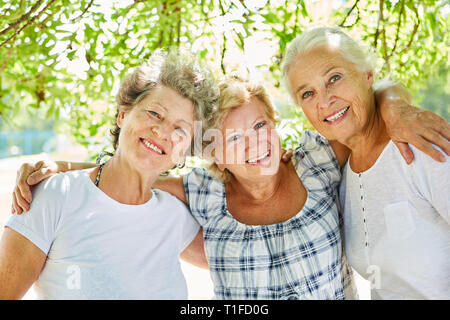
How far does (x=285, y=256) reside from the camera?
76.2 inches

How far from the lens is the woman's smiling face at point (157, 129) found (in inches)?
74.0

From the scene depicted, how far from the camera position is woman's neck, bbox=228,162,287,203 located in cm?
213

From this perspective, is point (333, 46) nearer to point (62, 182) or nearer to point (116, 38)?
point (116, 38)

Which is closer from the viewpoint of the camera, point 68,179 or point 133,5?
point 68,179

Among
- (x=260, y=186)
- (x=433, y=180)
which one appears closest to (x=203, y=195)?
(x=260, y=186)

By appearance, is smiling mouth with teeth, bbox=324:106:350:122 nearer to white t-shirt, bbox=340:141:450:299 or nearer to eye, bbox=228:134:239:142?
white t-shirt, bbox=340:141:450:299

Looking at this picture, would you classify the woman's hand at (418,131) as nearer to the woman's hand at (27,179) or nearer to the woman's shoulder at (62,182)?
the woman's shoulder at (62,182)

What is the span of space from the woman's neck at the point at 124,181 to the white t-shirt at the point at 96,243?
0.05m

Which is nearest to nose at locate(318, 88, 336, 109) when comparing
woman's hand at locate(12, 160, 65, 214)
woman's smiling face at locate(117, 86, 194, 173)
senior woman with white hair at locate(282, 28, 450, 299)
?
senior woman with white hair at locate(282, 28, 450, 299)

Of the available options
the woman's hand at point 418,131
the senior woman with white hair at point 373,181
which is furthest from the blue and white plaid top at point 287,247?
the woman's hand at point 418,131

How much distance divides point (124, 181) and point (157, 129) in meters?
0.28
